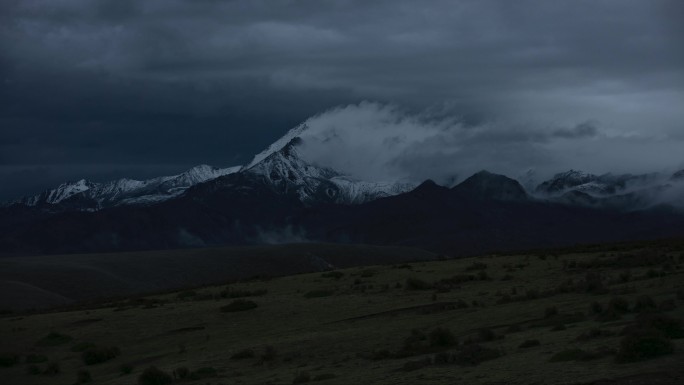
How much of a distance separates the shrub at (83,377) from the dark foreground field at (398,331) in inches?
2.7

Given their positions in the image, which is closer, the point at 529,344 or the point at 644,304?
the point at 529,344

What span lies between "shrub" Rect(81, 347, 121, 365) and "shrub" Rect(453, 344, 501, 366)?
17418mm

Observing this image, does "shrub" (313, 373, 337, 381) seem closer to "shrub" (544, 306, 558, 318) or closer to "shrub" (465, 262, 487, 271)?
"shrub" (544, 306, 558, 318)

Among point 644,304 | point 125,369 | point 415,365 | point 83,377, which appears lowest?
point 83,377

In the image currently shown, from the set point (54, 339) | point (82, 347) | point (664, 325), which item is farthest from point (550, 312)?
point (54, 339)

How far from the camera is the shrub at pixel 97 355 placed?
39062 mm

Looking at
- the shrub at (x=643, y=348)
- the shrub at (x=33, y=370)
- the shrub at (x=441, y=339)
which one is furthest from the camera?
the shrub at (x=33, y=370)

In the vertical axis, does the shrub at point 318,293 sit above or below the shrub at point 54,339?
above

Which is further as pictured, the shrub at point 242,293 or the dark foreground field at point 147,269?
the dark foreground field at point 147,269

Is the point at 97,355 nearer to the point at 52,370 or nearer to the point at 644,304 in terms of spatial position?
the point at 52,370

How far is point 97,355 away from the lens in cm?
3912

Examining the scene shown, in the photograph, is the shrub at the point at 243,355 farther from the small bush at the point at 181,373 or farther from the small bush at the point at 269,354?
the small bush at the point at 181,373

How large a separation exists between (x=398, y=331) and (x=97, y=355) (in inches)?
494

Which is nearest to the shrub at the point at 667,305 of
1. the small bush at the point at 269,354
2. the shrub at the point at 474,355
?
the shrub at the point at 474,355
